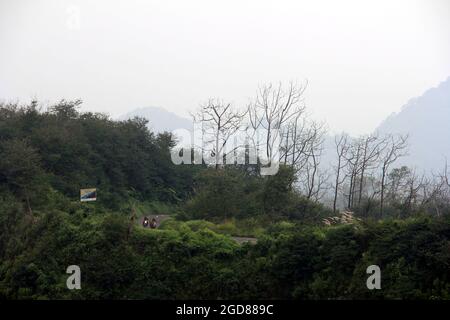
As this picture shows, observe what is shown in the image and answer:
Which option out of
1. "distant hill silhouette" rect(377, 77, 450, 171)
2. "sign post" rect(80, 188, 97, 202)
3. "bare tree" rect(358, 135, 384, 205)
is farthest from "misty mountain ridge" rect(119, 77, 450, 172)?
"sign post" rect(80, 188, 97, 202)

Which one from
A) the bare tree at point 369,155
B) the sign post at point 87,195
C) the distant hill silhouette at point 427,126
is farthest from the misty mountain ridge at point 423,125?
the sign post at point 87,195

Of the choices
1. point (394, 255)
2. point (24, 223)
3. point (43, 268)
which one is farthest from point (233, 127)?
point (394, 255)

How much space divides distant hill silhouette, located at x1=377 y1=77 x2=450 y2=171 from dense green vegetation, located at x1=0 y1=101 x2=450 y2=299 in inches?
2662

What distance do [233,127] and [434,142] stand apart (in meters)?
76.6

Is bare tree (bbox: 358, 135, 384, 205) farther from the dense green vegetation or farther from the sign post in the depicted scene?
the sign post

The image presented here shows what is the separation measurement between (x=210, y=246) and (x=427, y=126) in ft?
313

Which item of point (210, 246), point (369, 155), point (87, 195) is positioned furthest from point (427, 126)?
point (210, 246)

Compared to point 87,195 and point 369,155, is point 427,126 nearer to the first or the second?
point 369,155

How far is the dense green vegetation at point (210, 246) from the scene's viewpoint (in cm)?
1085

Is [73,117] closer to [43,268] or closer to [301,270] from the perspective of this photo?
[43,268]

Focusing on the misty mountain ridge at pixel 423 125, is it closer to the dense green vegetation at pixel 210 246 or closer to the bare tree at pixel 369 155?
the bare tree at pixel 369 155

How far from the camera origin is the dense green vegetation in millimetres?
10852

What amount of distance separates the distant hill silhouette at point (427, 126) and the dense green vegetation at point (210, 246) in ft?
222

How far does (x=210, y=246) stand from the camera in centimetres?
1334
